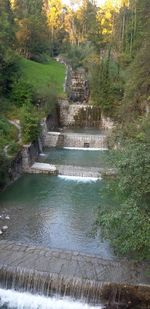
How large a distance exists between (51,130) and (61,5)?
111 ft

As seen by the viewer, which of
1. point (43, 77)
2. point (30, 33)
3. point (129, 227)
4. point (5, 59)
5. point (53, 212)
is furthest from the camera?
point (30, 33)

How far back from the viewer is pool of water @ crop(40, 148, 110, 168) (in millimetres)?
21844

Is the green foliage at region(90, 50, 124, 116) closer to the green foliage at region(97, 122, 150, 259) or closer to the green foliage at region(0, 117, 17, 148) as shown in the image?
the green foliage at region(0, 117, 17, 148)

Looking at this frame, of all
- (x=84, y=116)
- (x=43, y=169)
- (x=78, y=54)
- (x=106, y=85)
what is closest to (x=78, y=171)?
(x=43, y=169)

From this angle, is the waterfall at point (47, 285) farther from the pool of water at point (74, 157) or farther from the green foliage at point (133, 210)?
the pool of water at point (74, 157)

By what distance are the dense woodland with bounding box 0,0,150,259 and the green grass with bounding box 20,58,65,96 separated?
0.37m

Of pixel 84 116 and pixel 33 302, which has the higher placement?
pixel 84 116

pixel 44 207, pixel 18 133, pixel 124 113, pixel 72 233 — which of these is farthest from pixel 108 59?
pixel 72 233

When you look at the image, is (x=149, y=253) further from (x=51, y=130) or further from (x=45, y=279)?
(x=51, y=130)

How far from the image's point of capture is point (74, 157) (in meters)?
23.3

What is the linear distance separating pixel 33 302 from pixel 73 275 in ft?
4.48

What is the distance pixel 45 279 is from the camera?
10.2 m

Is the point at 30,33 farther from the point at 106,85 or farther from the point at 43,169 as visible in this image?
the point at 43,169

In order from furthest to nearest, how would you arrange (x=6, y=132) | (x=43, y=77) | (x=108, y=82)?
(x=43, y=77) < (x=108, y=82) < (x=6, y=132)
